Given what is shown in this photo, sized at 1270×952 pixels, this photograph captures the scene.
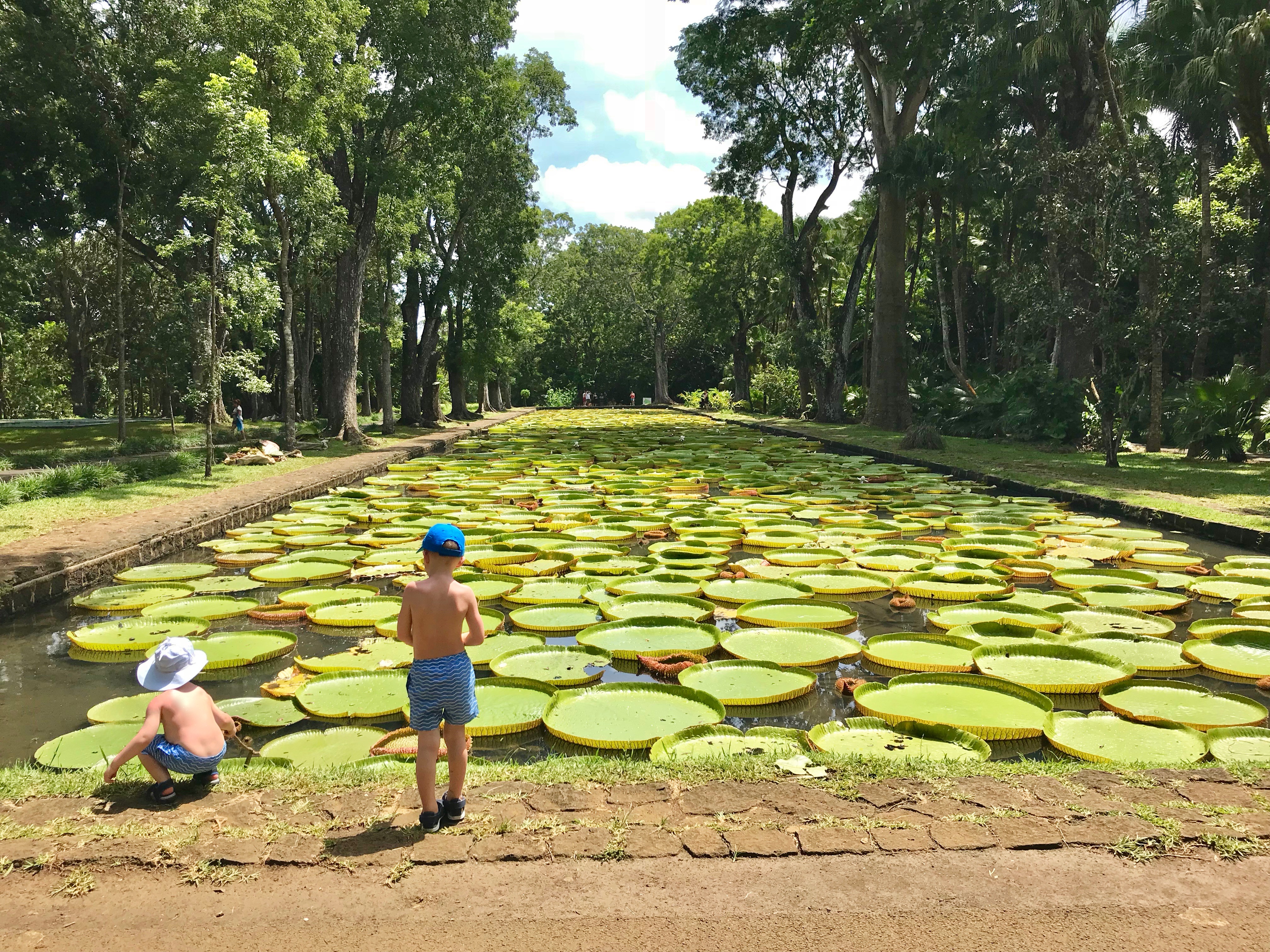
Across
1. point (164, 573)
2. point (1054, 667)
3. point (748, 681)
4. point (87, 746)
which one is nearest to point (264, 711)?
point (87, 746)

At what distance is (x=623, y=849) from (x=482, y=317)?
23.5 m

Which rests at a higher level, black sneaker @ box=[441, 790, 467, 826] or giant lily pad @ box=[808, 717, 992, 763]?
black sneaker @ box=[441, 790, 467, 826]

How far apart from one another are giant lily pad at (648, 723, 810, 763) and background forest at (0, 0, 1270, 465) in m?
10.7

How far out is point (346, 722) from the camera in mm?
3801

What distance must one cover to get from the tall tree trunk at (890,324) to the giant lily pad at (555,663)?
16.9 m

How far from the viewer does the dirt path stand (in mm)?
2004

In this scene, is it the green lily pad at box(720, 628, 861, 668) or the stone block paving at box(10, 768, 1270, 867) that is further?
the green lily pad at box(720, 628, 861, 668)

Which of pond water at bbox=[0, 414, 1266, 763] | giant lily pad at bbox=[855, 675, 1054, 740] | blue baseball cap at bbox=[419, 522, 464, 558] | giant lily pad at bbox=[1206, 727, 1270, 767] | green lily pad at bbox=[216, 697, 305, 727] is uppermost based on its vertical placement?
blue baseball cap at bbox=[419, 522, 464, 558]

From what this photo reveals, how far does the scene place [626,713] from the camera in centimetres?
376

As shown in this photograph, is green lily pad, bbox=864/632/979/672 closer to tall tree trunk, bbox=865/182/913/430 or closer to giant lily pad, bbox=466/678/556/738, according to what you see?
giant lily pad, bbox=466/678/556/738

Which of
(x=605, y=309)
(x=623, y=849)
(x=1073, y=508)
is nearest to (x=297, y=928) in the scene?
(x=623, y=849)

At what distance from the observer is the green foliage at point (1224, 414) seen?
12539mm

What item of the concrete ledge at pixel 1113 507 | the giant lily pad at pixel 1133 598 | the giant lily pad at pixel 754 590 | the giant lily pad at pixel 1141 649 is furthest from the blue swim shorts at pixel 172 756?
the concrete ledge at pixel 1113 507

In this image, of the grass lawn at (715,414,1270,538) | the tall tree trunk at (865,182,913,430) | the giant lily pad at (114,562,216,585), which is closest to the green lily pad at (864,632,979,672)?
the grass lawn at (715,414,1270,538)
